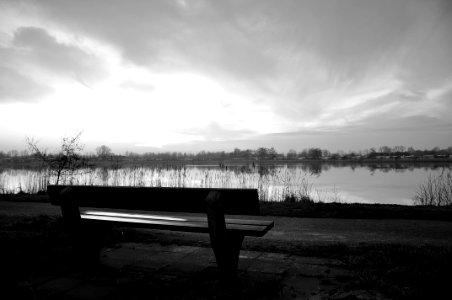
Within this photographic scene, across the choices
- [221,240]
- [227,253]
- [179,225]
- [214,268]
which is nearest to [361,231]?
[214,268]

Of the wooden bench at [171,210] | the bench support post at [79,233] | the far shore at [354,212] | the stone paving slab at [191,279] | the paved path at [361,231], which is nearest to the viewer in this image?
the stone paving slab at [191,279]

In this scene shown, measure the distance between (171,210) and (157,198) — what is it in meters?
0.18

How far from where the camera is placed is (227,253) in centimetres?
317

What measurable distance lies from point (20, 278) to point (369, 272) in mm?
3488

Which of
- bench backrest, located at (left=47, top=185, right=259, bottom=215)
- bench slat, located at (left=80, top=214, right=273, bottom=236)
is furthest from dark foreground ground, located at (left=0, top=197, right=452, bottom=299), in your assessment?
bench backrest, located at (left=47, top=185, right=259, bottom=215)

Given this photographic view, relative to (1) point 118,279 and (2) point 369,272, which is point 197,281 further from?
(2) point 369,272

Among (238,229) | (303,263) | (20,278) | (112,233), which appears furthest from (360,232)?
(20,278)

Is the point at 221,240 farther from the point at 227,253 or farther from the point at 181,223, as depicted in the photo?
the point at 181,223

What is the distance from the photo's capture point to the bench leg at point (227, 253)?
10.3 feet

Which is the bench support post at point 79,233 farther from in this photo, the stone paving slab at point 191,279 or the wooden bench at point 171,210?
the stone paving slab at point 191,279

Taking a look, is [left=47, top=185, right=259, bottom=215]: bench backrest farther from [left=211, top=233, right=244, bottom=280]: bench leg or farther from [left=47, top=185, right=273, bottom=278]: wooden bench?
[left=211, top=233, right=244, bottom=280]: bench leg

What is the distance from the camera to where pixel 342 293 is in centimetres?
286

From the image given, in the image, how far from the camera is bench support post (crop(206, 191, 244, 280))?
3010 mm

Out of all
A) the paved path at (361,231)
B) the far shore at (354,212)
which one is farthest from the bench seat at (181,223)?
the far shore at (354,212)
